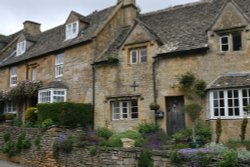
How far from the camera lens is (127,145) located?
15.7 meters

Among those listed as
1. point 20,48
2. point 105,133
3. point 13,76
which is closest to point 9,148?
point 105,133

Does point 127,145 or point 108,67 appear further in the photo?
point 108,67

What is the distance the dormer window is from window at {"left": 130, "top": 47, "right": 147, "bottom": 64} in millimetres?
6291

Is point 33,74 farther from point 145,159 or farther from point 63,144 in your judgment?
point 145,159

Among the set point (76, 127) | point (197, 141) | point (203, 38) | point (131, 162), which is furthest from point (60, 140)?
point (203, 38)

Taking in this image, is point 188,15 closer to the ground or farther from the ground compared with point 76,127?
farther from the ground

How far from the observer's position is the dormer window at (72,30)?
88.6ft

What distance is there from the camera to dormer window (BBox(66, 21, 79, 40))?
27000 mm

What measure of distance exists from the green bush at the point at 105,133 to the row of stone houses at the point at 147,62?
980 millimetres

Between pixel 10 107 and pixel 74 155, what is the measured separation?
15543mm

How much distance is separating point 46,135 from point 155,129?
Answer: 6124mm

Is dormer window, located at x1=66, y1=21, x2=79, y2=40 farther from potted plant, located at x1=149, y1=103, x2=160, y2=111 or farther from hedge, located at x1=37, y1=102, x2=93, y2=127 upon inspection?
potted plant, located at x1=149, y1=103, x2=160, y2=111

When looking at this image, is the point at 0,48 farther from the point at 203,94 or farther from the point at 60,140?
the point at 203,94

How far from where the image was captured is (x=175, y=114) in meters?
20.4
